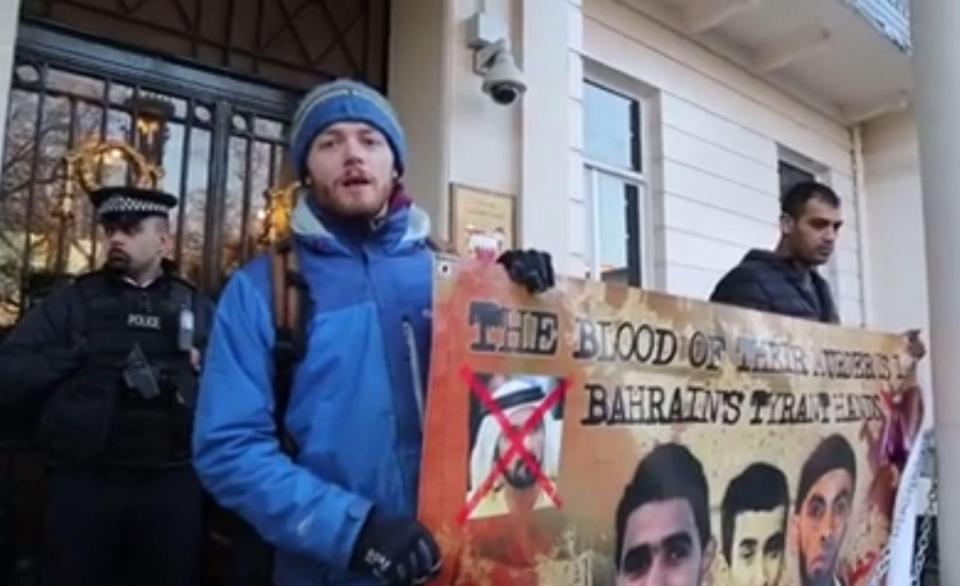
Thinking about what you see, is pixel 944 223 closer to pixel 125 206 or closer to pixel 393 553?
pixel 393 553

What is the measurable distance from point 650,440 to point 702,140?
13.8ft

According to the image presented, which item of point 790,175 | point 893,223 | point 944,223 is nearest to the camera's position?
point 944,223

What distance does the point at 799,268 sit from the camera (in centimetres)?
297

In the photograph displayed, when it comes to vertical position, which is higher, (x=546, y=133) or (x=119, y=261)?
(x=546, y=133)

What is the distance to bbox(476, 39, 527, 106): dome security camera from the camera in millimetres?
3529

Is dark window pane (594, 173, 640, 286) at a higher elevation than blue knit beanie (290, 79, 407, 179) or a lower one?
higher

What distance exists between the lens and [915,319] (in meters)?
7.34

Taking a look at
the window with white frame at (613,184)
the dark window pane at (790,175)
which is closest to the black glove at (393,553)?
the window with white frame at (613,184)

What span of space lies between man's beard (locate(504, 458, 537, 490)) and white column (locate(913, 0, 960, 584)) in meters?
1.52

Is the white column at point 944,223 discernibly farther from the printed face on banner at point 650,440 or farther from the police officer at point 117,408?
Answer: the police officer at point 117,408

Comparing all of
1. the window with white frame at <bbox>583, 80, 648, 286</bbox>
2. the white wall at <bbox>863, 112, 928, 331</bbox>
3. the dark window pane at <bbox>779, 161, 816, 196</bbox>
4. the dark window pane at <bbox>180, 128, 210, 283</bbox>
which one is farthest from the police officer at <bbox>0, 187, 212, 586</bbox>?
the white wall at <bbox>863, 112, 928, 331</bbox>

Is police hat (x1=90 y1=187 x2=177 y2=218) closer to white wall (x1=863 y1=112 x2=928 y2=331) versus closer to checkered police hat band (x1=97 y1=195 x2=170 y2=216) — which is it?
checkered police hat band (x1=97 y1=195 x2=170 y2=216)

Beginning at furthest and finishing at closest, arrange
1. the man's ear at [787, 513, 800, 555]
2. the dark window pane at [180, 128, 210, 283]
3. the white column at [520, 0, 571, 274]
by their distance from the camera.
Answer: the white column at [520, 0, 571, 274] < the dark window pane at [180, 128, 210, 283] < the man's ear at [787, 513, 800, 555]

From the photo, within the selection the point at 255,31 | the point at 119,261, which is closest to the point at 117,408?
the point at 119,261
